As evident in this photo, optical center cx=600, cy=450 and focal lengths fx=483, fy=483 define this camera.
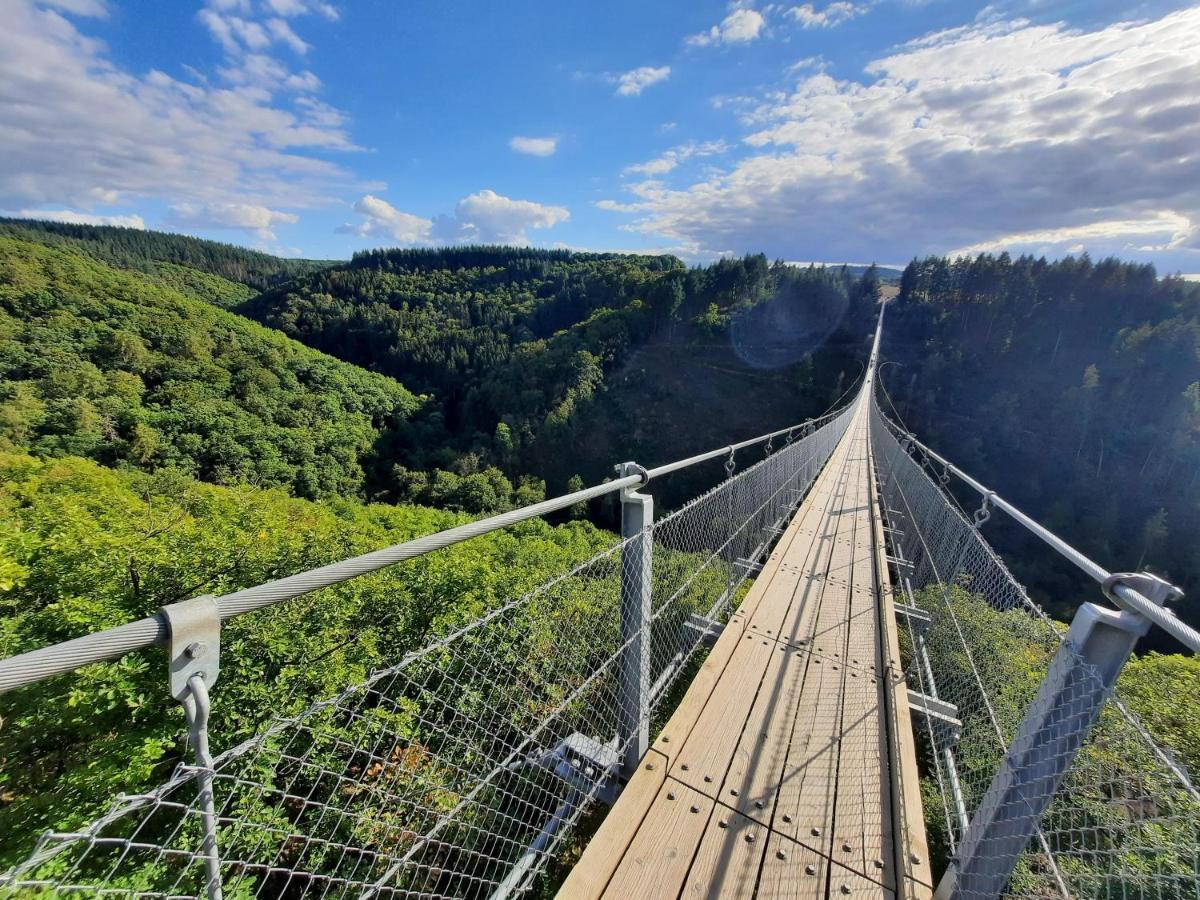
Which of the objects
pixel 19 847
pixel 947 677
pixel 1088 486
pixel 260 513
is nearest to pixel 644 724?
pixel 947 677

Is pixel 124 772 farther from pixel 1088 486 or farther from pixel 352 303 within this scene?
pixel 352 303

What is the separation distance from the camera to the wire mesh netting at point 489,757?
0.93 m

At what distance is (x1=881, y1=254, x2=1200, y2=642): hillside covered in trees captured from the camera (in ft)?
95.7

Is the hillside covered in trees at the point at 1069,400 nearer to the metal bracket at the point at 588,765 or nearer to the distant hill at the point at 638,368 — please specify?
the distant hill at the point at 638,368

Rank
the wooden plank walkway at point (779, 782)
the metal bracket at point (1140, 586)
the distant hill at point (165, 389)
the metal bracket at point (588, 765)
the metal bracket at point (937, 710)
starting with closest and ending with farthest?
the metal bracket at point (1140, 586)
the wooden plank walkway at point (779, 782)
the metal bracket at point (588, 765)
the metal bracket at point (937, 710)
the distant hill at point (165, 389)

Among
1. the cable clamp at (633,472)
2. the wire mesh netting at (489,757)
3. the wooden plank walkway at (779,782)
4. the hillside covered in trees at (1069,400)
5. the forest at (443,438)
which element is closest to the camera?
the wire mesh netting at (489,757)

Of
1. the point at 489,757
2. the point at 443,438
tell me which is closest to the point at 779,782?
the point at 489,757

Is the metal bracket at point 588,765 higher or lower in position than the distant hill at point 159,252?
lower

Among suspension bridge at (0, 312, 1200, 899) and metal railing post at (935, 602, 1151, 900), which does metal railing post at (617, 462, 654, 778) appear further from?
metal railing post at (935, 602, 1151, 900)

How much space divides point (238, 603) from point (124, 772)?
6.14 m

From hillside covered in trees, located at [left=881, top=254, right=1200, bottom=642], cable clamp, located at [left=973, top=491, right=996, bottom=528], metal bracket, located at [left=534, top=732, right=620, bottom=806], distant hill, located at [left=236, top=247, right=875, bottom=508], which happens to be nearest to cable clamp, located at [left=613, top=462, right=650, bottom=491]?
metal bracket, located at [left=534, top=732, right=620, bottom=806]

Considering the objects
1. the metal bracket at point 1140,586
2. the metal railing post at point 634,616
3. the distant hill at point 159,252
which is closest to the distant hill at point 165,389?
the metal railing post at point 634,616

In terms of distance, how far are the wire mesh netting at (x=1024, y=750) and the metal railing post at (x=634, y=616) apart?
112 cm

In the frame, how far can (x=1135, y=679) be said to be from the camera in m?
5.54
